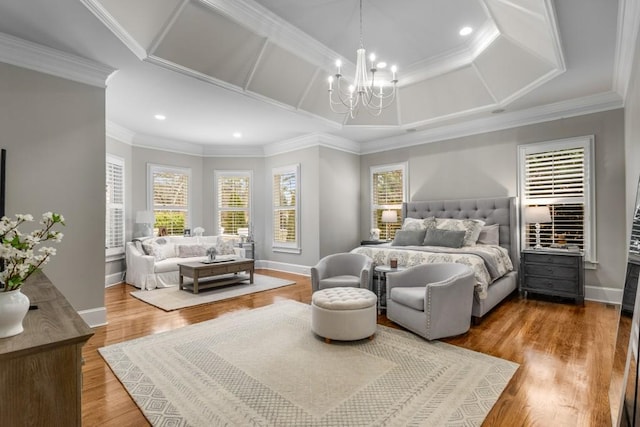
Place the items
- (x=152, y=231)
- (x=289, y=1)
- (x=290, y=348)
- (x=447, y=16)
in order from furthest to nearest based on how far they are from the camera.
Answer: (x=152, y=231) < (x=447, y=16) < (x=289, y=1) < (x=290, y=348)

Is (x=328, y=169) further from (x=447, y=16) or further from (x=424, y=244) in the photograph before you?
(x=447, y=16)

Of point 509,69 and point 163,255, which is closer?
point 509,69

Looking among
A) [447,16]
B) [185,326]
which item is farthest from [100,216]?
[447,16]

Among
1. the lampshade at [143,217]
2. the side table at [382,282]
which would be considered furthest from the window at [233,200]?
the side table at [382,282]

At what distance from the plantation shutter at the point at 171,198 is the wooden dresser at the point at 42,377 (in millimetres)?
5907

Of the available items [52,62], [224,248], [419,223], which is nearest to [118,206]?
[224,248]

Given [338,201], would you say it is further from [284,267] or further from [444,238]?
[444,238]

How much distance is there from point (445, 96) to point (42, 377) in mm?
5565

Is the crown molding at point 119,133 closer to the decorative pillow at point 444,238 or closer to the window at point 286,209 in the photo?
the window at point 286,209

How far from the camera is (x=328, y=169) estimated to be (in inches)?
261

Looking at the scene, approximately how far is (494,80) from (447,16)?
1.43 meters

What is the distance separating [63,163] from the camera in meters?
3.39

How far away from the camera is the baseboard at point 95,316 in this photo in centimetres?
354

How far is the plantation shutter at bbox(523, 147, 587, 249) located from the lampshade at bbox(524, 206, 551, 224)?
0.39 metres
